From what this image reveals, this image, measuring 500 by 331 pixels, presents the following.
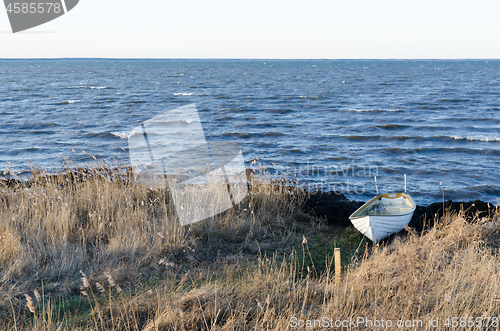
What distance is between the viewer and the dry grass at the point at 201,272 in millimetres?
3535

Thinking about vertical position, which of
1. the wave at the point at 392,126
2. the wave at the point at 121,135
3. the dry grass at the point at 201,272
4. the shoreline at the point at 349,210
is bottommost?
the wave at the point at 392,126

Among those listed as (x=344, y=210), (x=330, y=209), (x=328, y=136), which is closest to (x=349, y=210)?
(x=344, y=210)

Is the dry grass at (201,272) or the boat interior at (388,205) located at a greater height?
the dry grass at (201,272)

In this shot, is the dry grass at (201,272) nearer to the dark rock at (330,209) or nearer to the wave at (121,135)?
the dark rock at (330,209)

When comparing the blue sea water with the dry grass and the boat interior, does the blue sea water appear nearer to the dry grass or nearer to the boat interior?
the boat interior

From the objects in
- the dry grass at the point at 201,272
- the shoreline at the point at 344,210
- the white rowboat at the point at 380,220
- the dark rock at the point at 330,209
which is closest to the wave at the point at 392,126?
the shoreline at the point at 344,210

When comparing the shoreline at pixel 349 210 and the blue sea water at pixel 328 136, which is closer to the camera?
the shoreline at pixel 349 210

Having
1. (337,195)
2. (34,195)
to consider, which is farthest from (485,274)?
(34,195)

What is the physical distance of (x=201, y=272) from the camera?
4.66m

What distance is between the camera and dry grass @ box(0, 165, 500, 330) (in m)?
3.54

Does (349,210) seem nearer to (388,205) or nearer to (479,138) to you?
(388,205)

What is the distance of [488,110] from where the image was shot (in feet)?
91.6

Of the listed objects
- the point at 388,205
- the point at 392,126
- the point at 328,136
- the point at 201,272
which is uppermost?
the point at 201,272

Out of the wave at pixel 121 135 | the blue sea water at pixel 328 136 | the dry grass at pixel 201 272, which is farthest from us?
the wave at pixel 121 135
